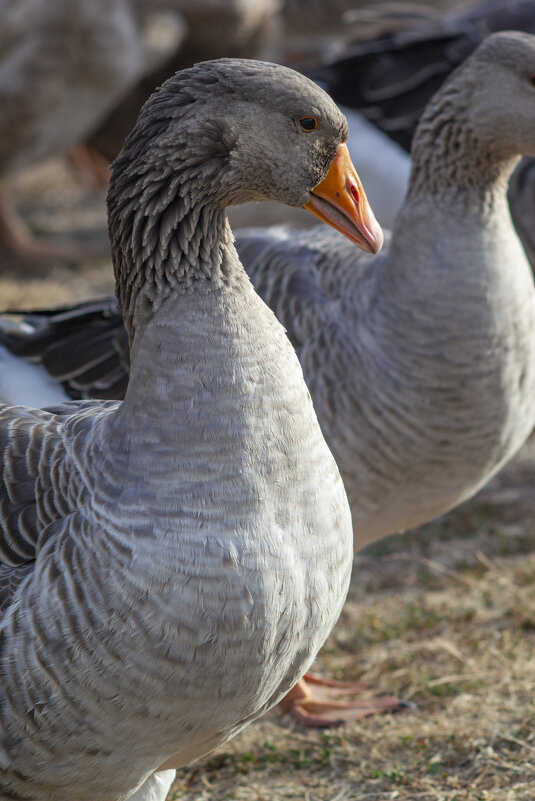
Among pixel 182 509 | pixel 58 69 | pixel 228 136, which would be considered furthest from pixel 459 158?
pixel 58 69

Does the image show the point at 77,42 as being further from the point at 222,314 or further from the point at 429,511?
the point at 222,314

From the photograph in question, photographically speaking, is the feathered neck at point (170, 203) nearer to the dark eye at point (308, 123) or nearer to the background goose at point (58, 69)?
the dark eye at point (308, 123)

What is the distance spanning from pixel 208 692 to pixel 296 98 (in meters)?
1.46

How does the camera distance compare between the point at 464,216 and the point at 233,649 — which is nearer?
the point at 233,649

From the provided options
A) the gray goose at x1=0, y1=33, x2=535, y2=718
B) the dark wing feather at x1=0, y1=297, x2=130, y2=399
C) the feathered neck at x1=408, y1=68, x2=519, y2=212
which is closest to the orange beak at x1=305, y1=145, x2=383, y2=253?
the gray goose at x1=0, y1=33, x2=535, y2=718

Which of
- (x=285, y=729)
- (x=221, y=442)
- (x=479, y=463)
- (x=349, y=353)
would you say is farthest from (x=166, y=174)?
(x=285, y=729)

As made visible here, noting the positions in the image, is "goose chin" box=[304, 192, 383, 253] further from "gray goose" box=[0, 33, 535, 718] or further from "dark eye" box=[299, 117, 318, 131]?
"gray goose" box=[0, 33, 535, 718]

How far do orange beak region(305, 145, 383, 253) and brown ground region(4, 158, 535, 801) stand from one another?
1.78m

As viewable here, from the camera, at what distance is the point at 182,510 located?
259 centimetres

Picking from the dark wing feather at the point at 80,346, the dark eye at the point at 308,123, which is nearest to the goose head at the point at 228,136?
the dark eye at the point at 308,123

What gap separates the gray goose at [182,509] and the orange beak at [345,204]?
0.18 ft

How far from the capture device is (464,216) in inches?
153

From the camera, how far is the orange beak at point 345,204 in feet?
9.42

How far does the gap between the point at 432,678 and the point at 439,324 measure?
1447 millimetres
